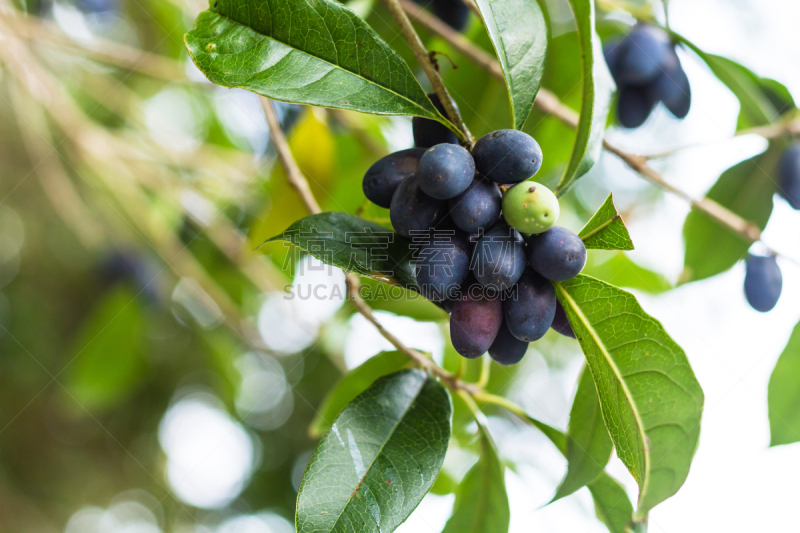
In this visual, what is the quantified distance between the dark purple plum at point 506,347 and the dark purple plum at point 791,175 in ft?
2.92

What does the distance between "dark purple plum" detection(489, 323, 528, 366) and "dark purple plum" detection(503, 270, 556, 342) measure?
5 cm

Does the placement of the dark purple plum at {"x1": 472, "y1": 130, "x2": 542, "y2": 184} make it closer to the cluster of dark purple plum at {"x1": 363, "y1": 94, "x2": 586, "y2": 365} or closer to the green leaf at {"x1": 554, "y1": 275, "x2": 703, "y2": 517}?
the cluster of dark purple plum at {"x1": 363, "y1": 94, "x2": 586, "y2": 365}

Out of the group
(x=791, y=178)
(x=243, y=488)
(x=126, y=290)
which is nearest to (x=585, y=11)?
(x=791, y=178)

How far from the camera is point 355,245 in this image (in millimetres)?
677

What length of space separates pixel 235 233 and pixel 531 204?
162 cm

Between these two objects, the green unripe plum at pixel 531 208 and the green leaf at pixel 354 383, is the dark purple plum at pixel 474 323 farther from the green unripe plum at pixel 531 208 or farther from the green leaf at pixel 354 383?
the green leaf at pixel 354 383

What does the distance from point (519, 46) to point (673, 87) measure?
70 centimetres

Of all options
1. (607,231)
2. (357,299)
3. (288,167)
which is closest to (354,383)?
(357,299)

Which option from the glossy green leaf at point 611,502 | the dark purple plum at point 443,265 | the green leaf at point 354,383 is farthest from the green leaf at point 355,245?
the glossy green leaf at point 611,502

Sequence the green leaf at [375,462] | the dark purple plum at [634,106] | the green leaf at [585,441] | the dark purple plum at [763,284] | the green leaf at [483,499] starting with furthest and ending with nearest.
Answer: the dark purple plum at [634,106]
the dark purple plum at [763,284]
the green leaf at [483,499]
the green leaf at [585,441]
the green leaf at [375,462]

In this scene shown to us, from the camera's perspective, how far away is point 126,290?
2121 millimetres

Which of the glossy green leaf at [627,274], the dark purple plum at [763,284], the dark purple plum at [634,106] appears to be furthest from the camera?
the glossy green leaf at [627,274]

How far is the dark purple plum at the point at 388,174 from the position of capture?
65cm

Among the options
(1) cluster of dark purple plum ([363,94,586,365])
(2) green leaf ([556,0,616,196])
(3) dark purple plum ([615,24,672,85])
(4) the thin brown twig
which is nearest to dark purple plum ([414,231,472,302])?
(1) cluster of dark purple plum ([363,94,586,365])
